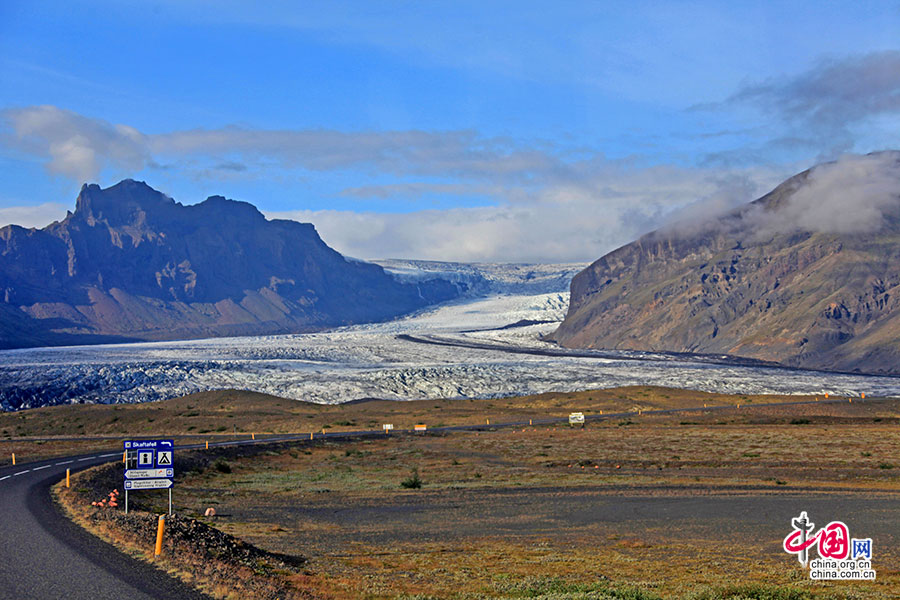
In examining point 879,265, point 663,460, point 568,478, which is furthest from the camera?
point 879,265

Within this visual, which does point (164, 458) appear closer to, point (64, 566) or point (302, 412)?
point (64, 566)

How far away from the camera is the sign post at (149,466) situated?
1947cm

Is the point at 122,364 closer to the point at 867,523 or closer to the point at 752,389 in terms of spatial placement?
the point at 752,389

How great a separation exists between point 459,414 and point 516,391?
1478 inches

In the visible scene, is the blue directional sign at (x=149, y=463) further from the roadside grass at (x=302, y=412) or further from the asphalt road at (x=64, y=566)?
the roadside grass at (x=302, y=412)

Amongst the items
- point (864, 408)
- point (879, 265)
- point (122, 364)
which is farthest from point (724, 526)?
point (879, 265)

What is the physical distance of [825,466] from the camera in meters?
36.3

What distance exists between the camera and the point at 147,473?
19594mm

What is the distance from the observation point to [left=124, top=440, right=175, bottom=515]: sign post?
63.9 feet

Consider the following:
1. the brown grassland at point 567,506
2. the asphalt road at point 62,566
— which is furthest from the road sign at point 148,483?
the brown grassland at point 567,506

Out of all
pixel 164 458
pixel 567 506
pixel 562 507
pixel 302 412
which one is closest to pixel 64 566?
pixel 164 458

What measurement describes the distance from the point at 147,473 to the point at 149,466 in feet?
1.66

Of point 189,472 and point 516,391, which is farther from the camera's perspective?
point 516,391

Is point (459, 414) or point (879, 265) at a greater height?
point (879, 265)
